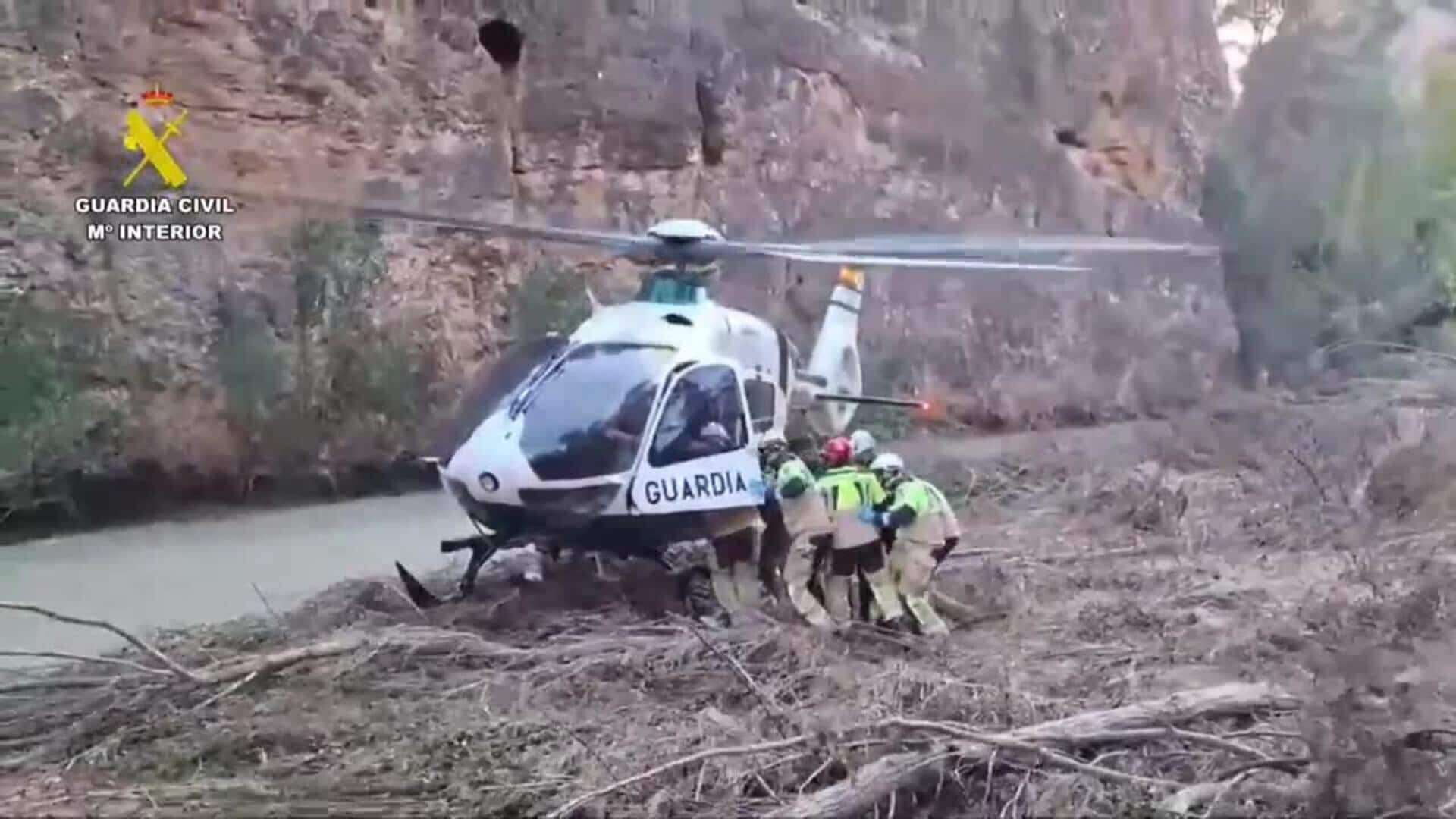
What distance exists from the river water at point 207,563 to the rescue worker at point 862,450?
1.43 meters

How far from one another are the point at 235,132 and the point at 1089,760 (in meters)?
6.36

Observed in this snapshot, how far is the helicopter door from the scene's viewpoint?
4.89 m

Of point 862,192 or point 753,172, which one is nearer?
point 753,172

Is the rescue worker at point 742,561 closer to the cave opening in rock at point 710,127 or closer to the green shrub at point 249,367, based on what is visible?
the green shrub at point 249,367

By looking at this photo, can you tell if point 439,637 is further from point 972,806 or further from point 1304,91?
point 1304,91

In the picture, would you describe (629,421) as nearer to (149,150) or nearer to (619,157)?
(149,150)

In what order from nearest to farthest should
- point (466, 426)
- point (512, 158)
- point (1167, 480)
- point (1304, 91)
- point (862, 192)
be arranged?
point (466, 426) → point (1167, 480) → point (512, 158) → point (862, 192) → point (1304, 91)

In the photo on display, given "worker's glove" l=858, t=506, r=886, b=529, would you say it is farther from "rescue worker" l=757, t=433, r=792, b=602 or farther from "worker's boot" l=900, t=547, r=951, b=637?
"rescue worker" l=757, t=433, r=792, b=602

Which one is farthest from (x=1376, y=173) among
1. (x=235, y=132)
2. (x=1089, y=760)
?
(x=1089, y=760)

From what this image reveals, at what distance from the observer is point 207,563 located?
6.04 m

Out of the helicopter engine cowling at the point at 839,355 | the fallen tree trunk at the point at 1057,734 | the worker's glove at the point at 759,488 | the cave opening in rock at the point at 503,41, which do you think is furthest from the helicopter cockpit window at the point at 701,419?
the cave opening in rock at the point at 503,41

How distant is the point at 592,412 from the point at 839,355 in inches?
84.9

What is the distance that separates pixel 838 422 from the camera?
6.45 meters

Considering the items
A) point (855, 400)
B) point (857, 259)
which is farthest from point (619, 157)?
point (857, 259)
